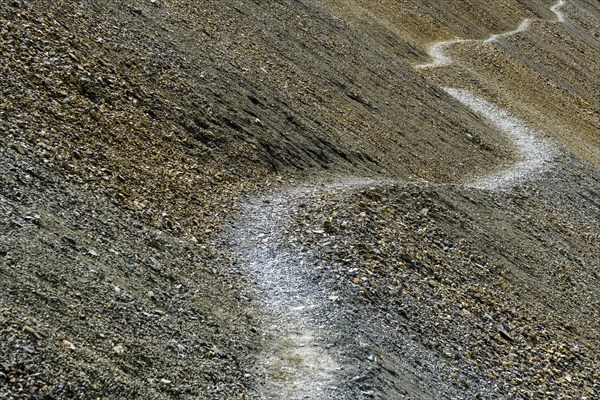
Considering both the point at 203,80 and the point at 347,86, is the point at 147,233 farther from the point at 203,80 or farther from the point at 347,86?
the point at 347,86

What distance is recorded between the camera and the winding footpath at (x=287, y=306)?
40.7 ft

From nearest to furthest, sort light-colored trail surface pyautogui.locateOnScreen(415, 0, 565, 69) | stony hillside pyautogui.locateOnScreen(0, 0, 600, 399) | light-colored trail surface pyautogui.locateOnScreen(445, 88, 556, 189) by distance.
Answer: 1. stony hillside pyautogui.locateOnScreen(0, 0, 600, 399)
2. light-colored trail surface pyautogui.locateOnScreen(445, 88, 556, 189)
3. light-colored trail surface pyautogui.locateOnScreen(415, 0, 565, 69)

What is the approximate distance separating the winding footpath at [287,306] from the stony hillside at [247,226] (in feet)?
0.19

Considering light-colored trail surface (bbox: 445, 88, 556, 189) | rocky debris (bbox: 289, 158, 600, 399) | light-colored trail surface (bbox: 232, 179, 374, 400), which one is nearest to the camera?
light-colored trail surface (bbox: 232, 179, 374, 400)

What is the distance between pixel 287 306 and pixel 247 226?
10.8ft

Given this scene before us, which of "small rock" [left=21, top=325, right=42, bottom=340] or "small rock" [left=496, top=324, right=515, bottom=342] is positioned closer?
"small rock" [left=21, top=325, right=42, bottom=340]

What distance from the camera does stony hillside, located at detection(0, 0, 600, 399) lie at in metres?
11.8

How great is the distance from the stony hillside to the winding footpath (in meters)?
0.06

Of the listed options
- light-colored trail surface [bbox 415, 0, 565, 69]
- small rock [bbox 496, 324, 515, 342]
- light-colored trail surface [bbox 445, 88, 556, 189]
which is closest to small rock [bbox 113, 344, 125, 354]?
small rock [bbox 496, 324, 515, 342]

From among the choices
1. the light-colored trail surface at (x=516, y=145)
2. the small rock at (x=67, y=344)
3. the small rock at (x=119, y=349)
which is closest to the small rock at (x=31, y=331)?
the small rock at (x=67, y=344)

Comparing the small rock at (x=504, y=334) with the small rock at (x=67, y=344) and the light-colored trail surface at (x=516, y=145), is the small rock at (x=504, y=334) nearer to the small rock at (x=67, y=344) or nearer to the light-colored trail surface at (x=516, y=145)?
the small rock at (x=67, y=344)

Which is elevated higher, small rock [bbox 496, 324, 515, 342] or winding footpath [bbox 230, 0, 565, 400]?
small rock [bbox 496, 324, 515, 342]

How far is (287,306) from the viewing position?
1476 cm

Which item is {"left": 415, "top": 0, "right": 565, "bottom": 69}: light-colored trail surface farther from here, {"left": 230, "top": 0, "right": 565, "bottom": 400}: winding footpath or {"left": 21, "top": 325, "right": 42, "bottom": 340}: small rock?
{"left": 21, "top": 325, "right": 42, "bottom": 340}: small rock
